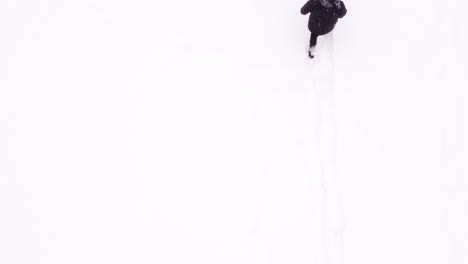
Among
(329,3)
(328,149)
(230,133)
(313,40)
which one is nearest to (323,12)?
(329,3)

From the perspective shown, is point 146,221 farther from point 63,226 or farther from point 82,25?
point 82,25

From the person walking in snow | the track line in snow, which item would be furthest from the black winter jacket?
the track line in snow

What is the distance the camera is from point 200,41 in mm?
6207

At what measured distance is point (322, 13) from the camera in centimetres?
539

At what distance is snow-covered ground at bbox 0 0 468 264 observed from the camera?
515 centimetres

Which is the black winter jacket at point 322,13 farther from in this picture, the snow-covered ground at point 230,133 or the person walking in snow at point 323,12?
the snow-covered ground at point 230,133

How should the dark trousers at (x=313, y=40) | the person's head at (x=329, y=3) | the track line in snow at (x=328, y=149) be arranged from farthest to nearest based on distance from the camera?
the dark trousers at (x=313, y=40) < the person's head at (x=329, y=3) < the track line in snow at (x=328, y=149)

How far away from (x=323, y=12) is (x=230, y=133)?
1.90 m

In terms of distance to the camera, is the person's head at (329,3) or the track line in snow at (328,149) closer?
the track line in snow at (328,149)

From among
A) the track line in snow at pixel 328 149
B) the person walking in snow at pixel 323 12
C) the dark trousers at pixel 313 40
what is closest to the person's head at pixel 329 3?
the person walking in snow at pixel 323 12

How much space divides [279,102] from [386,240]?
2.15 meters

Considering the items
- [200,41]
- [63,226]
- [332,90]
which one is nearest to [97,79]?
[200,41]

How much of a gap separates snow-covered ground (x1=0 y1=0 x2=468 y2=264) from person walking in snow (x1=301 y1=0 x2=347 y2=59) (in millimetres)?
584

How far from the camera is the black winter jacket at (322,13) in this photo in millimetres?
5332
